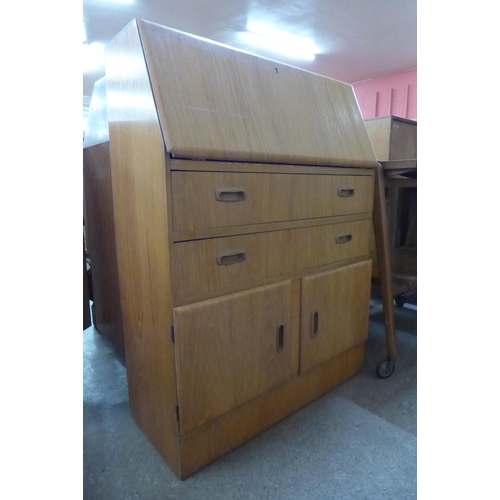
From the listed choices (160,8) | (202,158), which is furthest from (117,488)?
(160,8)

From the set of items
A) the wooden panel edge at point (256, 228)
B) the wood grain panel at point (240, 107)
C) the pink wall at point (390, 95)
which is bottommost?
the wooden panel edge at point (256, 228)

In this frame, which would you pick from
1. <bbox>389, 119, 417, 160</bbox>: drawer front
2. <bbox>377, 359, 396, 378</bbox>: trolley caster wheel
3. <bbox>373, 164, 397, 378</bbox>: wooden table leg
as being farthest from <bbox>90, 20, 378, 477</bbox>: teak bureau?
<bbox>389, 119, 417, 160</bbox>: drawer front

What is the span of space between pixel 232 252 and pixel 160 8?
3.37 m

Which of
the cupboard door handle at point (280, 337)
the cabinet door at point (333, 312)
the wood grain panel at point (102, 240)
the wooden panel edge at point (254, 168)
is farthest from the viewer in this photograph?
the wood grain panel at point (102, 240)

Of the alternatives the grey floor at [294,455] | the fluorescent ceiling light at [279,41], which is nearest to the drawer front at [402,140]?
the grey floor at [294,455]

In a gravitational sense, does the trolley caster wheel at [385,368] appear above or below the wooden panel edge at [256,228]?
below

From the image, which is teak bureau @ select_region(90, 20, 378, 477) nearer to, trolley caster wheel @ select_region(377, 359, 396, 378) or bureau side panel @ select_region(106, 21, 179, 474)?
bureau side panel @ select_region(106, 21, 179, 474)

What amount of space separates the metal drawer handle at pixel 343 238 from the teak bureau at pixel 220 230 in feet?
0.04

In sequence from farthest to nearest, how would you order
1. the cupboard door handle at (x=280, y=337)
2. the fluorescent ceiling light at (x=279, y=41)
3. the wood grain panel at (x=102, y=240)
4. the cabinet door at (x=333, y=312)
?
the fluorescent ceiling light at (x=279, y=41) → the wood grain panel at (x=102, y=240) → the cabinet door at (x=333, y=312) → the cupboard door handle at (x=280, y=337)

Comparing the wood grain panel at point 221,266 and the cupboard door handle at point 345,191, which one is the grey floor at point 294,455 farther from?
the cupboard door handle at point 345,191

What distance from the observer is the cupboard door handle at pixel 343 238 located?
4.60 ft

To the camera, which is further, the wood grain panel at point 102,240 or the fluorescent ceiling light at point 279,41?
the fluorescent ceiling light at point 279,41
